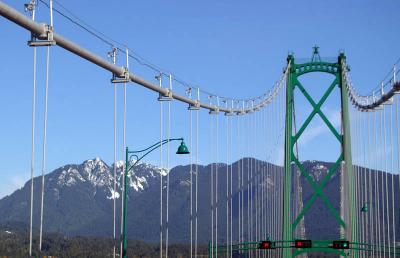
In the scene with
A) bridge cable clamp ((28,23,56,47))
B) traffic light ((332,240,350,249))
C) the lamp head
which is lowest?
traffic light ((332,240,350,249))

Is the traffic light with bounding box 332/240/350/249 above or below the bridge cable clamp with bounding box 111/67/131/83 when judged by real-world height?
below

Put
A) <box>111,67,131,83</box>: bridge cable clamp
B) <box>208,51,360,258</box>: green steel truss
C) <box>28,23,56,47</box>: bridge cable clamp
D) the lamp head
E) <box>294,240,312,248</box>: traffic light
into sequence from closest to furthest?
1. <box>28,23,56,47</box>: bridge cable clamp
2. <box>111,67,131,83</box>: bridge cable clamp
3. the lamp head
4. <box>294,240,312,248</box>: traffic light
5. <box>208,51,360,258</box>: green steel truss

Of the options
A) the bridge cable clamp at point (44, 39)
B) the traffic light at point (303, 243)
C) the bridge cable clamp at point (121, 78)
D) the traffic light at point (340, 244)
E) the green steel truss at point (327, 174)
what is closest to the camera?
the bridge cable clamp at point (44, 39)

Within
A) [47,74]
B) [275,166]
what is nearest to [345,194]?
[275,166]

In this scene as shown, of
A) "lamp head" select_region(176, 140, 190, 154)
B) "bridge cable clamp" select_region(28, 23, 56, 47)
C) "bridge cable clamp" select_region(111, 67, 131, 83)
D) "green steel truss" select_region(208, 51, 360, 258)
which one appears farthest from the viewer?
"green steel truss" select_region(208, 51, 360, 258)

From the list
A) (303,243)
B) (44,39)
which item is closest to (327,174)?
(303,243)

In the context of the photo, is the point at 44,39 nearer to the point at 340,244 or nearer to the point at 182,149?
the point at 182,149

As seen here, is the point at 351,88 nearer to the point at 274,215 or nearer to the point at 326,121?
the point at 326,121

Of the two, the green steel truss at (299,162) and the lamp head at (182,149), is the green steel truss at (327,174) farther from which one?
the lamp head at (182,149)

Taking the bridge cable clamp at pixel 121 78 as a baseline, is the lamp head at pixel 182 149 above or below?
below

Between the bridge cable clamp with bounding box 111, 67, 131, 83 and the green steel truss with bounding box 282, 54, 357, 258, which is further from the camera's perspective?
the green steel truss with bounding box 282, 54, 357, 258

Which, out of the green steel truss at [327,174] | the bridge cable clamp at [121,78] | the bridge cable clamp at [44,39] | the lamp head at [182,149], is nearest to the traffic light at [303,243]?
the green steel truss at [327,174]

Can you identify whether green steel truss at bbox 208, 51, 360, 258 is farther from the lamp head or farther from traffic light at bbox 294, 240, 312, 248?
the lamp head

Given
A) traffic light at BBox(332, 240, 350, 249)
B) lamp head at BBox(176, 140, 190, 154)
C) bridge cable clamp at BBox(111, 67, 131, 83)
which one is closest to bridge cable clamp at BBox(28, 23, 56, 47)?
bridge cable clamp at BBox(111, 67, 131, 83)
